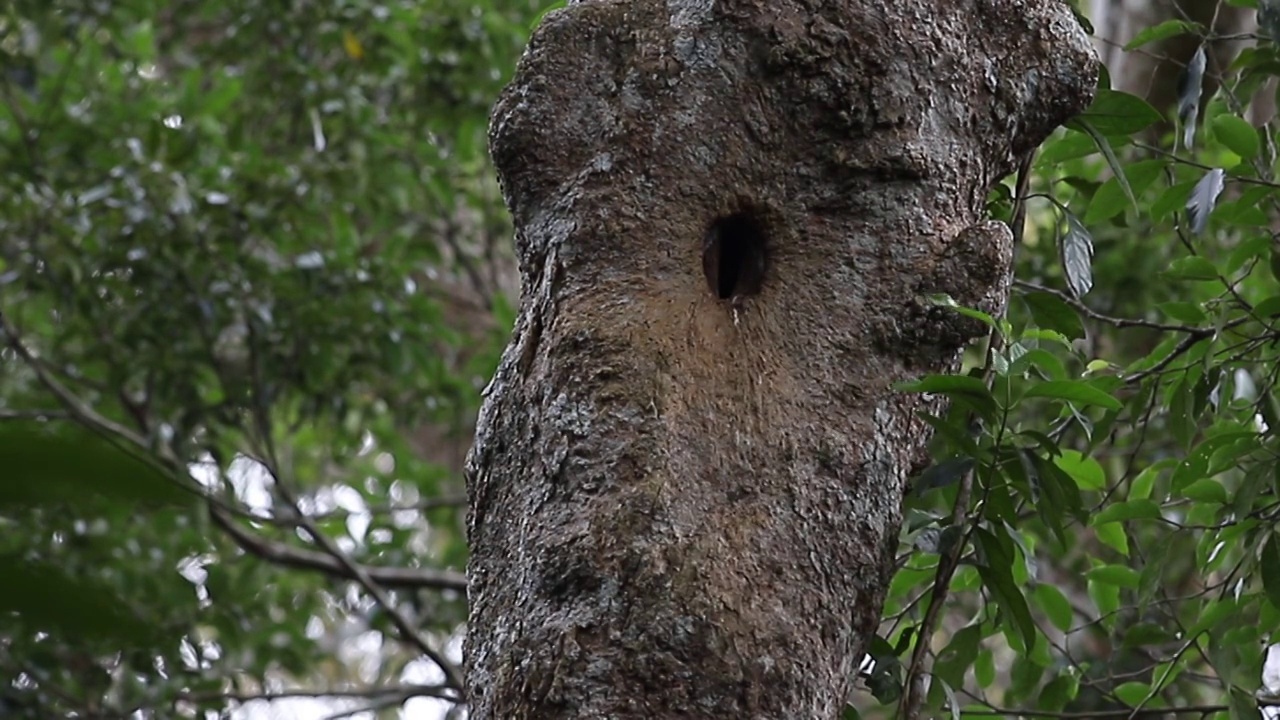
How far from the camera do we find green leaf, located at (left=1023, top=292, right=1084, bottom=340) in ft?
6.77

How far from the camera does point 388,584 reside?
14.0 feet

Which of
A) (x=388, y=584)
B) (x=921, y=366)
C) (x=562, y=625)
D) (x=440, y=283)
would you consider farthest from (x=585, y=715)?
(x=440, y=283)

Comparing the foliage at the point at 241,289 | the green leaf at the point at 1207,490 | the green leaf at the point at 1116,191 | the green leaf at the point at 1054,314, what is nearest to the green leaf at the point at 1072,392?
the green leaf at the point at 1054,314

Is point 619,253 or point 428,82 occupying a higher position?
point 428,82

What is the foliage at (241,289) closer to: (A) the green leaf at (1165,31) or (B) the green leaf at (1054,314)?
(B) the green leaf at (1054,314)

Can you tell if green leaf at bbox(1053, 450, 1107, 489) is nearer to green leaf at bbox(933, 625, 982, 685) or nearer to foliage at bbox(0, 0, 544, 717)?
green leaf at bbox(933, 625, 982, 685)

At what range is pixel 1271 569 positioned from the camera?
212cm

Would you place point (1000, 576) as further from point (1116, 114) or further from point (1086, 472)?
point (1116, 114)

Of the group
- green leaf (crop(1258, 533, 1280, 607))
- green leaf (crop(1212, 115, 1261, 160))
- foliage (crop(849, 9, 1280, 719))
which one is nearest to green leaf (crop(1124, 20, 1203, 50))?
foliage (crop(849, 9, 1280, 719))

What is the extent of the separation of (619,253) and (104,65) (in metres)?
3.35

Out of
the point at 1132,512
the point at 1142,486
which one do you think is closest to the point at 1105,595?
the point at 1142,486

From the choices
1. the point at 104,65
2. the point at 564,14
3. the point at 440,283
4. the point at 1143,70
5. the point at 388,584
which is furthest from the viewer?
the point at 440,283

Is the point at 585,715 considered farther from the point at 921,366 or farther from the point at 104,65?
the point at 104,65

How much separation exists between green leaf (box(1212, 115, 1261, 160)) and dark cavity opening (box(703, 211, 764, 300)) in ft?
3.15
